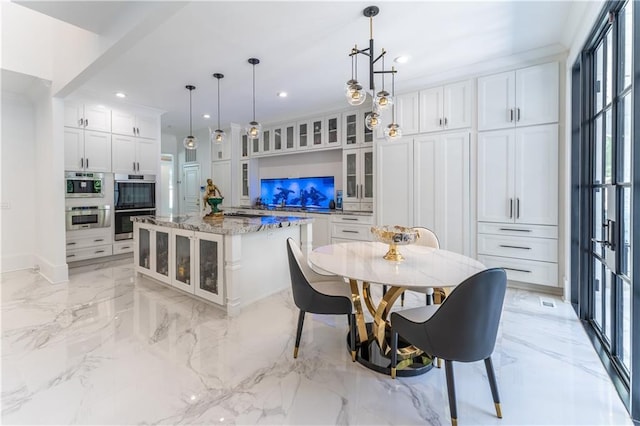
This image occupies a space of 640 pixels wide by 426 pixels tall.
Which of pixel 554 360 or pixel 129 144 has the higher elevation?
pixel 129 144

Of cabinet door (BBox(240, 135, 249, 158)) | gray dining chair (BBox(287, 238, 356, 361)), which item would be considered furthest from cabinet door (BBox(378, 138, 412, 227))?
cabinet door (BBox(240, 135, 249, 158))

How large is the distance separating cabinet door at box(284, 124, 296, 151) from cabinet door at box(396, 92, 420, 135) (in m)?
2.27

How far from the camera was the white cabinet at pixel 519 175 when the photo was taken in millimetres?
3193

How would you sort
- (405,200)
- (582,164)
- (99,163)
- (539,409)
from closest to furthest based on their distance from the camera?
(539,409)
(582,164)
(405,200)
(99,163)

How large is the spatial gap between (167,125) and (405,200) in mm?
5339

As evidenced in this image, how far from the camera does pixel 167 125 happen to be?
655cm

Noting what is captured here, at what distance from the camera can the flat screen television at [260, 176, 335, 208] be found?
5623 millimetres

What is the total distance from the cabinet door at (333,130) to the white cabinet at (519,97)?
2278 mm

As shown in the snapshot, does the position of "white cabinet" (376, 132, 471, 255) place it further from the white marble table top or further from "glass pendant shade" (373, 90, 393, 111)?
"glass pendant shade" (373, 90, 393, 111)

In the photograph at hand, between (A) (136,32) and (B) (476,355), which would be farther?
(A) (136,32)

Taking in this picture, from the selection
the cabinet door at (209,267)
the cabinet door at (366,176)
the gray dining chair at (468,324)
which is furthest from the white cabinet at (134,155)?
the gray dining chair at (468,324)

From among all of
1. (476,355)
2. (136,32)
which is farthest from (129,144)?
(476,355)

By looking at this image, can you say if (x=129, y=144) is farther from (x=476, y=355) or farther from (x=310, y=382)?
(x=476, y=355)

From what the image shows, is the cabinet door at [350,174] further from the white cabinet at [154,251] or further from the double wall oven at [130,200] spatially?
the double wall oven at [130,200]
